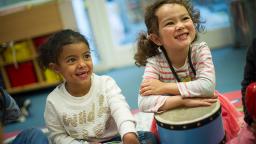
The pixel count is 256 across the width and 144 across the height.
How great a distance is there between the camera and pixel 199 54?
1486 mm

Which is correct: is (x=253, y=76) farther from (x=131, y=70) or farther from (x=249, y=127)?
(x=131, y=70)

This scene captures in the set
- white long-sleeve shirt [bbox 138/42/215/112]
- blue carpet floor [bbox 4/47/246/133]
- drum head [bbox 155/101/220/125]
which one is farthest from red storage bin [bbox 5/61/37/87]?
drum head [bbox 155/101/220/125]

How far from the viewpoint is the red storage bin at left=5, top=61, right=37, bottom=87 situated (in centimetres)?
333

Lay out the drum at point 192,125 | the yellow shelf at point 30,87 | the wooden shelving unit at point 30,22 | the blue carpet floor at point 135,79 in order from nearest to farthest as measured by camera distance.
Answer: the drum at point 192,125 < the blue carpet floor at point 135,79 < the wooden shelving unit at point 30,22 < the yellow shelf at point 30,87

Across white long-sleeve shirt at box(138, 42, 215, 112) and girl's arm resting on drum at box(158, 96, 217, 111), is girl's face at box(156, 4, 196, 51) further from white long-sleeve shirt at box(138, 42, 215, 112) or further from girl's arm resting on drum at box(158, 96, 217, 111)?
girl's arm resting on drum at box(158, 96, 217, 111)

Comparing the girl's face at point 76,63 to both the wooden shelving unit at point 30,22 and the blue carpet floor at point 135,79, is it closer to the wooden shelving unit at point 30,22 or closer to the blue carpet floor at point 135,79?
the blue carpet floor at point 135,79

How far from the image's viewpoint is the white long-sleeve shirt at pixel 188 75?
53.9 inches

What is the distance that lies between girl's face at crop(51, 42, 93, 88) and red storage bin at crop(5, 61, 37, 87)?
6.33 feet

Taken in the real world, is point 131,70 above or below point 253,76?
below

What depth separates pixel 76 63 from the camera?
149 cm

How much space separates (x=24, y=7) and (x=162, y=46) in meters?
1.97

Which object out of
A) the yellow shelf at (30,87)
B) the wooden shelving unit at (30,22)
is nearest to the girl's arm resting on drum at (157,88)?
the wooden shelving unit at (30,22)

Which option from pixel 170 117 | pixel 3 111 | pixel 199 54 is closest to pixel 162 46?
pixel 199 54

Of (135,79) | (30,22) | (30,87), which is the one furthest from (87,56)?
(30,87)
